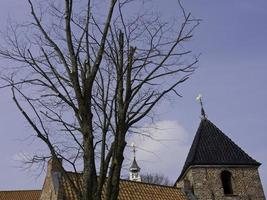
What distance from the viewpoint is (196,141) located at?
25.3 metres

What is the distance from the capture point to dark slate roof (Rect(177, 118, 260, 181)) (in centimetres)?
2353

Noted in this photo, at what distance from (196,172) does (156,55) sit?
15.8 meters

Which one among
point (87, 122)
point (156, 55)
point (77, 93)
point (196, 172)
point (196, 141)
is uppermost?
point (196, 141)

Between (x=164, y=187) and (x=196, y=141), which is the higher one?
(x=196, y=141)

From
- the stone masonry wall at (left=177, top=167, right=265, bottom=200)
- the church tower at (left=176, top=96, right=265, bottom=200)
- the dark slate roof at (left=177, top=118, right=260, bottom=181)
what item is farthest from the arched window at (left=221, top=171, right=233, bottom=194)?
the dark slate roof at (left=177, top=118, right=260, bottom=181)

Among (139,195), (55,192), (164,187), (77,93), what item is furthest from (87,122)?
(164,187)

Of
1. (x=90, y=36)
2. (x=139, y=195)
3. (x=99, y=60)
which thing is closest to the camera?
(x=99, y=60)

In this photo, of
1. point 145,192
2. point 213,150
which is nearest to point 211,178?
point 213,150

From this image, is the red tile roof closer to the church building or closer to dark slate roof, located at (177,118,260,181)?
the church building

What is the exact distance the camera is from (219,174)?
23.1m

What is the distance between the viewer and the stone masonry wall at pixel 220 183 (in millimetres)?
22328

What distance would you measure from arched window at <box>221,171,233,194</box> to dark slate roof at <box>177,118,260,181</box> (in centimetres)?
63

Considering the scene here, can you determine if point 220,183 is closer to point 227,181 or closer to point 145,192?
point 227,181

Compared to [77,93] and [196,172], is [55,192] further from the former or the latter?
[77,93]
